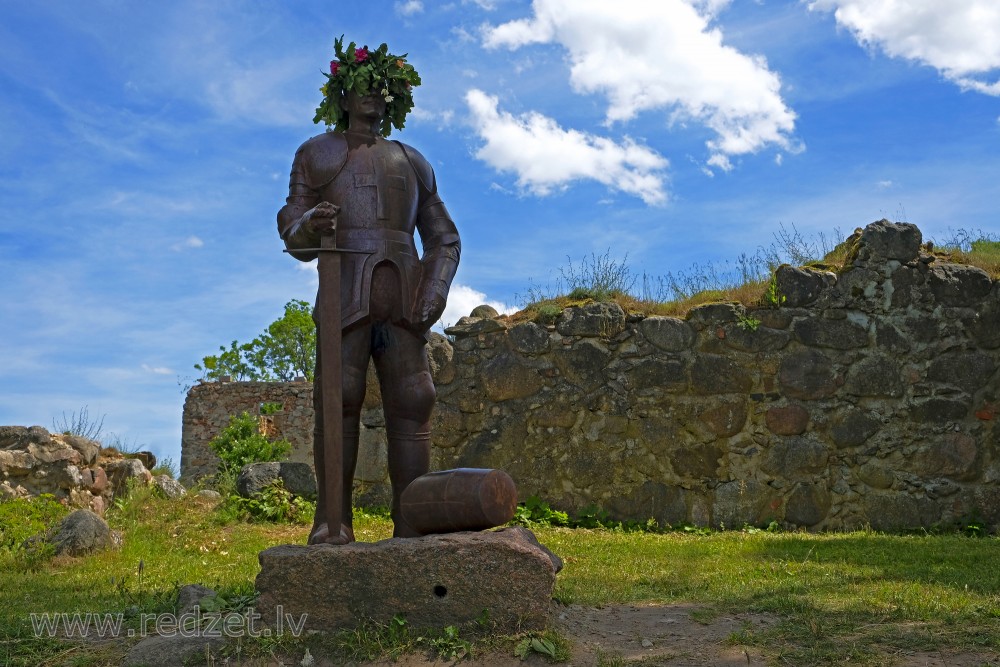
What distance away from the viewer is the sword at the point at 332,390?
13.8 feet

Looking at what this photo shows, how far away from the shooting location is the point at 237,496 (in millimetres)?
8281

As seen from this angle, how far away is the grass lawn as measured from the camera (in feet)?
13.3

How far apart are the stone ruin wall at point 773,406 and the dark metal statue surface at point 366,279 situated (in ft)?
13.3

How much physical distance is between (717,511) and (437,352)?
9.75ft

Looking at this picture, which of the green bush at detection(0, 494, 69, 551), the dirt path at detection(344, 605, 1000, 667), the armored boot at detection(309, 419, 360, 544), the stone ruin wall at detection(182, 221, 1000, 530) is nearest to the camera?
the dirt path at detection(344, 605, 1000, 667)

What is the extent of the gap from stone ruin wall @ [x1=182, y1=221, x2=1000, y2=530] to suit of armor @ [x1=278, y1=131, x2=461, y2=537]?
4.06 meters

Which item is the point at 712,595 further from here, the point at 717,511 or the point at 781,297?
the point at 781,297

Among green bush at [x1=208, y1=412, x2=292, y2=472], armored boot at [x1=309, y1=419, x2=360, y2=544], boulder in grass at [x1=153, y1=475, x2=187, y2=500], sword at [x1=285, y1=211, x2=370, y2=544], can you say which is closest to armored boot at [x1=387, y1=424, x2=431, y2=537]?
armored boot at [x1=309, y1=419, x2=360, y2=544]

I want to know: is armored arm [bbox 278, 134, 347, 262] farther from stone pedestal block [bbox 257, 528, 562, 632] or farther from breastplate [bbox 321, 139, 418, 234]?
stone pedestal block [bbox 257, 528, 562, 632]

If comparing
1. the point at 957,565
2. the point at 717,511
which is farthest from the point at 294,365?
the point at 957,565

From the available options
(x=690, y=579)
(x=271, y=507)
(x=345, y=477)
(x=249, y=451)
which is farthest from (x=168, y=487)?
(x=690, y=579)

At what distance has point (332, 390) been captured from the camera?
4.20 meters

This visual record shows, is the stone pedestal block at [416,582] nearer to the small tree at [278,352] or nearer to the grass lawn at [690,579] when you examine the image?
the grass lawn at [690,579]

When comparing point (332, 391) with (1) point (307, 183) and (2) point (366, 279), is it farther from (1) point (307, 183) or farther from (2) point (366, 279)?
(1) point (307, 183)
